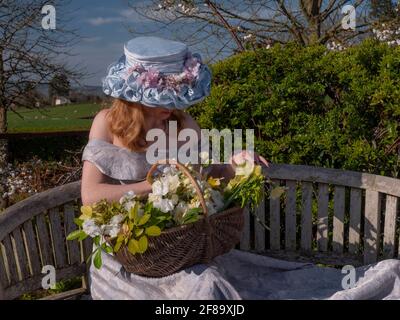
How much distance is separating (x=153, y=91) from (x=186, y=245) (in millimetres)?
644

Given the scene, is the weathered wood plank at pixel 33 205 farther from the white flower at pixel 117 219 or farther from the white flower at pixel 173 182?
the white flower at pixel 173 182

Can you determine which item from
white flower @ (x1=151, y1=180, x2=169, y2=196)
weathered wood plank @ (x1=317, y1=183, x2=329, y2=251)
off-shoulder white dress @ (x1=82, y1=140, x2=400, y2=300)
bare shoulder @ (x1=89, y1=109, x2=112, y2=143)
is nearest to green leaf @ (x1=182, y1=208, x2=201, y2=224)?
white flower @ (x1=151, y1=180, x2=169, y2=196)

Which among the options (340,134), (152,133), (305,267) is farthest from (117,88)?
(340,134)

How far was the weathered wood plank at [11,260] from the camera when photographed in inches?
90.2

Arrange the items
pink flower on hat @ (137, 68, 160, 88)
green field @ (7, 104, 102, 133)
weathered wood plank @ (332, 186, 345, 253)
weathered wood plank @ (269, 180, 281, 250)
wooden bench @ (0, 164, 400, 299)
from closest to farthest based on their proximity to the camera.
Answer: pink flower on hat @ (137, 68, 160, 88), wooden bench @ (0, 164, 400, 299), weathered wood plank @ (332, 186, 345, 253), weathered wood plank @ (269, 180, 281, 250), green field @ (7, 104, 102, 133)

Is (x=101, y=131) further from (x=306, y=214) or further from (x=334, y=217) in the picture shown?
(x=334, y=217)

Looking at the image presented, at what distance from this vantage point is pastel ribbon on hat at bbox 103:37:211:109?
85.4 inches

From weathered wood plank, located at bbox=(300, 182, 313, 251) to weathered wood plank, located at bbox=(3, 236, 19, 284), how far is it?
145 cm

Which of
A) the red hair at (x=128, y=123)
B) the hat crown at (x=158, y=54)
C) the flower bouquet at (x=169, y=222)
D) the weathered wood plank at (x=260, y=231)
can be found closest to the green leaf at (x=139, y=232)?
the flower bouquet at (x=169, y=222)

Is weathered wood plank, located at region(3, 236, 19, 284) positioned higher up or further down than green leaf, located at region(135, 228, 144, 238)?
further down

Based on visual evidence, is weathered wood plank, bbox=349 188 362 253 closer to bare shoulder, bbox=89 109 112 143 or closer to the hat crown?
the hat crown

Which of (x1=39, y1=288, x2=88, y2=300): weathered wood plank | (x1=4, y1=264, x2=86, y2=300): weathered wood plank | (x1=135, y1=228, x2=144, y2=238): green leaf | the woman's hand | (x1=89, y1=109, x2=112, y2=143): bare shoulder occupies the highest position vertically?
(x1=89, y1=109, x2=112, y2=143): bare shoulder

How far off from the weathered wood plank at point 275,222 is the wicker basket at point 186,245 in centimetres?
80

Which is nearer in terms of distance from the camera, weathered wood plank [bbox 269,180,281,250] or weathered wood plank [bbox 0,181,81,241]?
weathered wood plank [bbox 0,181,81,241]
